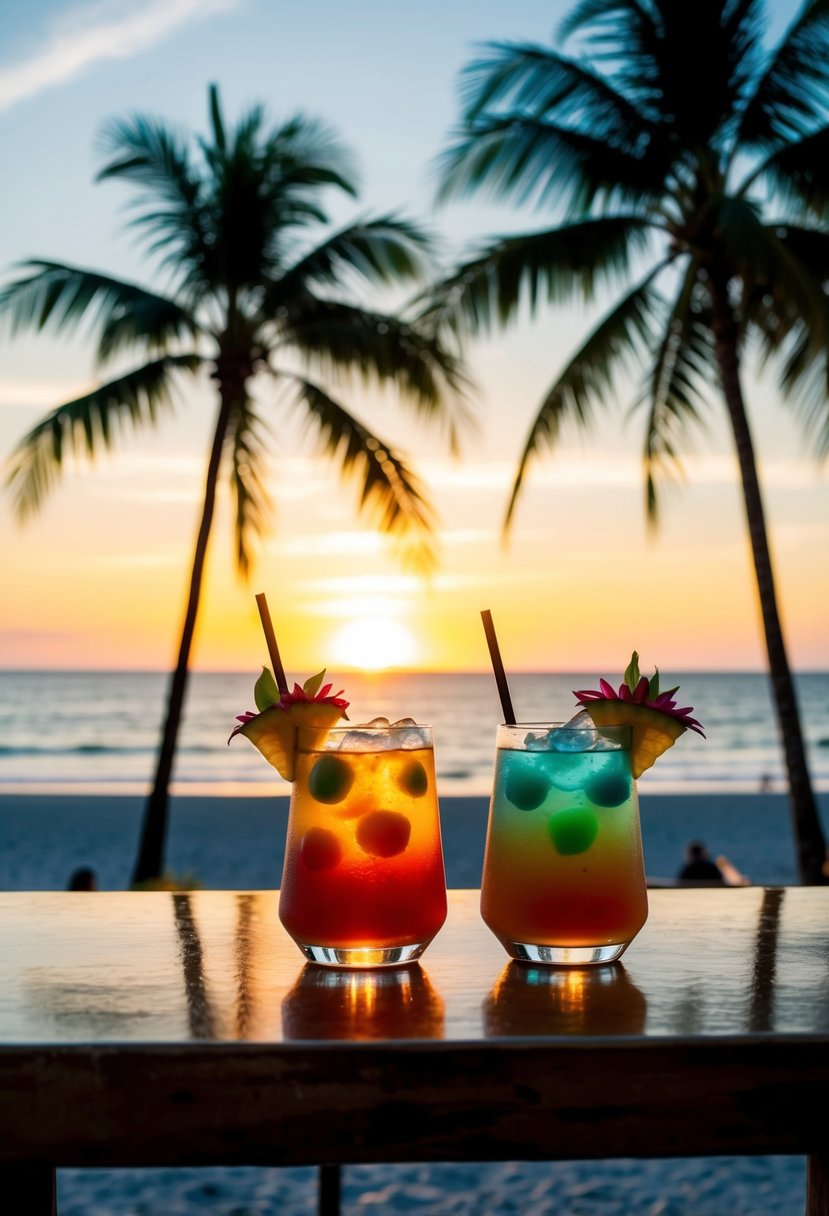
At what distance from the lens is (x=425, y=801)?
3.49 ft

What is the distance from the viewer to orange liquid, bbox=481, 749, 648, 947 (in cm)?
101

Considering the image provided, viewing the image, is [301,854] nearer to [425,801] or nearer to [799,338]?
[425,801]

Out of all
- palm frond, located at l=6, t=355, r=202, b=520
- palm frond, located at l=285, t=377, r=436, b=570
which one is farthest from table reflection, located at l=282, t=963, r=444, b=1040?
palm frond, located at l=6, t=355, r=202, b=520

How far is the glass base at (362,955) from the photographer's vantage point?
0.99 m

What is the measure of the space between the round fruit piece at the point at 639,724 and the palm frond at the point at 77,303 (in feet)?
25.8

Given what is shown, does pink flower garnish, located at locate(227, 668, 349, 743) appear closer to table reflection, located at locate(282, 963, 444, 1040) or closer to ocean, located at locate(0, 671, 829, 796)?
table reflection, located at locate(282, 963, 444, 1040)

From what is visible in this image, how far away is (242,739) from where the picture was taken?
33719 mm

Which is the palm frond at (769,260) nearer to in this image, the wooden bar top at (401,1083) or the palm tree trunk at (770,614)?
the palm tree trunk at (770,614)

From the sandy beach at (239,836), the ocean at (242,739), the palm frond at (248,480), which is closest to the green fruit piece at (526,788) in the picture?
the palm frond at (248,480)

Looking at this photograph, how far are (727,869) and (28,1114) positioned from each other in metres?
7.80

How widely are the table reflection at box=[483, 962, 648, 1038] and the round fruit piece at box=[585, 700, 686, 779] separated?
0.64 feet

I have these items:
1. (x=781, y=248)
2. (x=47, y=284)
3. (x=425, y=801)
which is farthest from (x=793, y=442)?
(x=425, y=801)

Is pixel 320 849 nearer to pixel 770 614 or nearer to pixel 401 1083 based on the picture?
pixel 401 1083

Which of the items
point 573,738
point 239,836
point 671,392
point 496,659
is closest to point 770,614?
point 671,392
